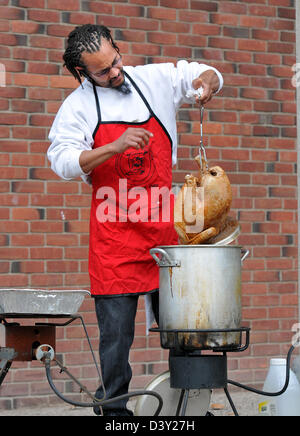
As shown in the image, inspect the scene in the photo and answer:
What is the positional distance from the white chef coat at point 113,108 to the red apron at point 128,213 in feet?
0.13

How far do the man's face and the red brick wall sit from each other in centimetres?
153

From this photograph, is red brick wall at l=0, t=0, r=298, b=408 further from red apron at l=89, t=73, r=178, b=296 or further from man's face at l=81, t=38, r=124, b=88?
man's face at l=81, t=38, r=124, b=88

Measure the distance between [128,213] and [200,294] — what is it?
63 cm

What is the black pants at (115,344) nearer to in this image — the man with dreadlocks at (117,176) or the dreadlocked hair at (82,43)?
the man with dreadlocks at (117,176)

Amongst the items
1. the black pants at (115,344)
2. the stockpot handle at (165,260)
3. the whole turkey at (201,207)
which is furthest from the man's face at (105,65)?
the black pants at (115,344)

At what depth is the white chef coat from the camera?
11.1 ft

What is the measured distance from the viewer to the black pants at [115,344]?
342cm

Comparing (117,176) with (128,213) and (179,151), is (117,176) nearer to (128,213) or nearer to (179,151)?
(128,213)

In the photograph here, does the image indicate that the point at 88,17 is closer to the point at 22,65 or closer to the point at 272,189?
the point at 22,65

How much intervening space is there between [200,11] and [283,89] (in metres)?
0.84

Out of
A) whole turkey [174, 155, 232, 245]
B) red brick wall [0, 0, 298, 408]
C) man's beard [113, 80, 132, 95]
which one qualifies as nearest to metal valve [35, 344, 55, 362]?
whole turkey [174, 155, 232, 245]

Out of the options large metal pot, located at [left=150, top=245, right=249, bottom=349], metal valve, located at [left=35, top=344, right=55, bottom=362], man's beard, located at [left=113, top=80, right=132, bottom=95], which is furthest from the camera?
man's beard, located at [left=113, top=80, right=132, bottom=95]

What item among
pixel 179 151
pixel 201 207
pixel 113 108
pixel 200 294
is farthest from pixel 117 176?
pixel 179 151

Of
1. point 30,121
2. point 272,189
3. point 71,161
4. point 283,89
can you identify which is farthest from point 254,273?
point 71,161
